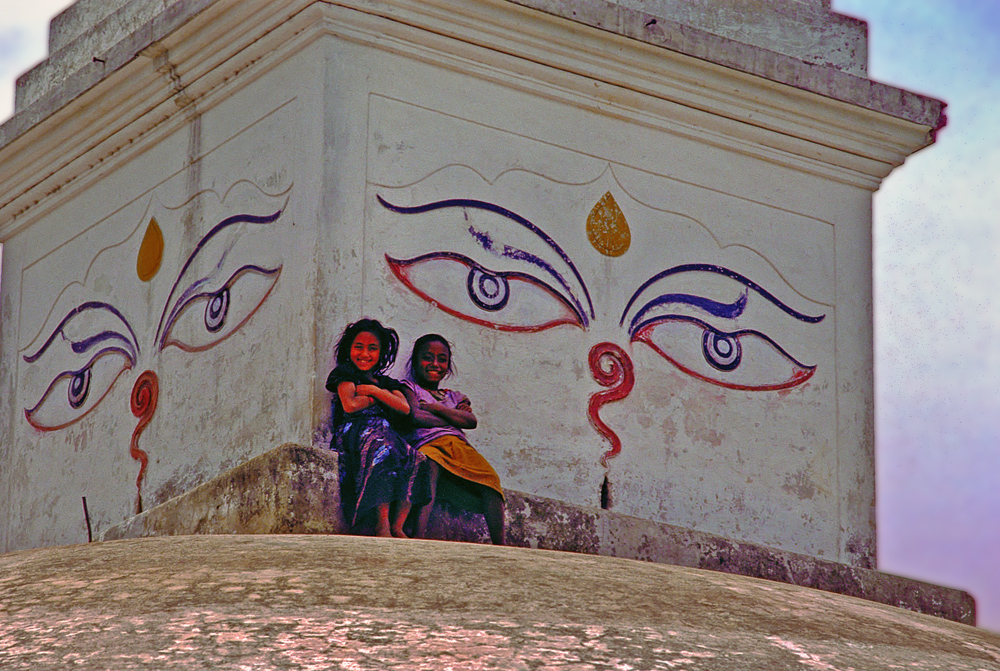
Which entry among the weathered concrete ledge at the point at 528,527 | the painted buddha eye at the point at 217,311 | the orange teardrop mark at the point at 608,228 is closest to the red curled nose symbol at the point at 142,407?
the weathered concrete ledge at the point at 528,527

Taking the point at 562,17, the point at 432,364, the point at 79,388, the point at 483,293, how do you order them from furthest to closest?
the point at 79,388 → the point at 562,17 → the point at 483,293 → the point at 432,364

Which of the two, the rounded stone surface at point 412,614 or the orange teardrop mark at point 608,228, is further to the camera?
the orange teardrop mark at point 608,228

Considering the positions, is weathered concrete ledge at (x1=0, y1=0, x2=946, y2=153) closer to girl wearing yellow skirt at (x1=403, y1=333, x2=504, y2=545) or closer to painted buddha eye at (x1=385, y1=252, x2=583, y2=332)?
painted buddha eye at (x1=385, y1=252, x2=583, y2=332)

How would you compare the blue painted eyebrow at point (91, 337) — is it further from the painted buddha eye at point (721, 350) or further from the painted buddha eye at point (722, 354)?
the painted buddha eye at point (721, 350)

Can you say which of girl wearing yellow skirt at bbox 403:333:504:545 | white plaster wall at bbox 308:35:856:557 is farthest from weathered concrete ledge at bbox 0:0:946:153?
girl wearing yellow skirt at bbox 403:333:504:545

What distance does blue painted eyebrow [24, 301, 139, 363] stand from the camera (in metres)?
11.8

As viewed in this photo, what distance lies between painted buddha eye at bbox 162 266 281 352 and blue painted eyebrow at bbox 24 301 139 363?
0.40m

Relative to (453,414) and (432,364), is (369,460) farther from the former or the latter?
(432,364)

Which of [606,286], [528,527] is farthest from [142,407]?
[606,286]

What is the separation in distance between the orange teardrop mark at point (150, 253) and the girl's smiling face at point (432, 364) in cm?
207

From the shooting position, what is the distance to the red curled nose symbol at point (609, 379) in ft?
36.4

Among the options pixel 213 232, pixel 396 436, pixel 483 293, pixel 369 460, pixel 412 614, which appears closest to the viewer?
pixel 412 614

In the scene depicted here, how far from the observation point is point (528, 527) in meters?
10.3

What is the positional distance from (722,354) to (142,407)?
3.28 m
